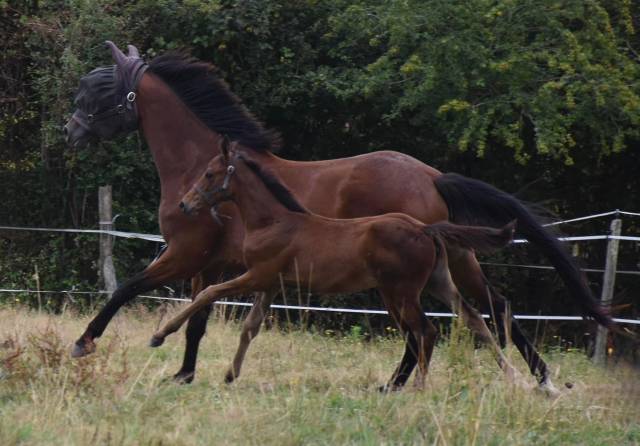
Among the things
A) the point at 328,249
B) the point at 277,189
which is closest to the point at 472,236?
the point at 328,249

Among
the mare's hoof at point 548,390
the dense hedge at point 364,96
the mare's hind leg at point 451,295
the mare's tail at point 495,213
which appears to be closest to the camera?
the mare's hoof at point 548,390

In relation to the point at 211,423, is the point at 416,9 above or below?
above

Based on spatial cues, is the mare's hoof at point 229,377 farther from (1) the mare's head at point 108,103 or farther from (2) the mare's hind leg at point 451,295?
(1) the mare's head at point 108,103

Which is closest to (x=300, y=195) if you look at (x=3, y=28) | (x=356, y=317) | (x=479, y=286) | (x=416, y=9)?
(x=479, y=286)

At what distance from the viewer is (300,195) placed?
7.32 m

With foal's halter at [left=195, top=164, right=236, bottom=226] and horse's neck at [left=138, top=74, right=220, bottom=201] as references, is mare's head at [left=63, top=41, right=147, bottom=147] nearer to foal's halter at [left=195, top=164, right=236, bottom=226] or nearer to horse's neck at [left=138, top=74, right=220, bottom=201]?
horse's neck at [left=138, top=74, right=220, bottom=201]

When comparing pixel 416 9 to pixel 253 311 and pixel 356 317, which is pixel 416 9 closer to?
pixel 356 317

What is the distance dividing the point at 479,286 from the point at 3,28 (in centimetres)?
965

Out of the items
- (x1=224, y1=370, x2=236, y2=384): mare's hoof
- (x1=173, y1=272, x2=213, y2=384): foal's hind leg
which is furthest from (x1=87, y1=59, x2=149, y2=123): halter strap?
(x1=224, y1=370, x2=236, y2=384): mare's hoof

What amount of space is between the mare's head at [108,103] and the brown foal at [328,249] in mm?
1356

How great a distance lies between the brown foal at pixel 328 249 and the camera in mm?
6375

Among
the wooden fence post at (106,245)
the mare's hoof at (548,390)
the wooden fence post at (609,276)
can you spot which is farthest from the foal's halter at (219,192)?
the wooden fence post at (106,245)

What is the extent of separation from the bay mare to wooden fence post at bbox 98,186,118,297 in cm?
462

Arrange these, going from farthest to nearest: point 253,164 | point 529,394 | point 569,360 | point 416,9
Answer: point 416,9 → point 569,360 → point 253,164 → point 529,394
